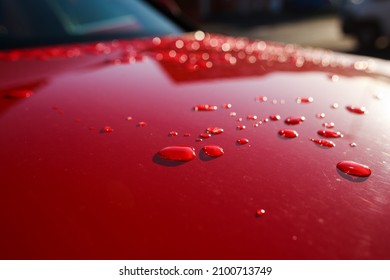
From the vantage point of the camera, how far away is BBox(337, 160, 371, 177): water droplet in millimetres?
705

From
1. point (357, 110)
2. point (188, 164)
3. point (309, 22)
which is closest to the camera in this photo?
point (188, 164)

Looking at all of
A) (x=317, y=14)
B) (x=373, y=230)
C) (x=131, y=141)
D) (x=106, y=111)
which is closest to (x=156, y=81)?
(x=106, y=111)

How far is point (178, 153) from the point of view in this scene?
29.6 inches

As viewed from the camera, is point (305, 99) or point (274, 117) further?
point (305, 99)

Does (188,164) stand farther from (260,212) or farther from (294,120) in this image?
(294,120)

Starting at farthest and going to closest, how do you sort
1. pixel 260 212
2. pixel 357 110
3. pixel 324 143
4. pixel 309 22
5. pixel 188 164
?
pixel 309 22, pixel 357 110, pixel 324 143, pixel 188 164, pixel 260 212

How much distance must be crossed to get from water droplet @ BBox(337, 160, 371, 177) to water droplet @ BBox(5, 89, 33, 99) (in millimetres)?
877

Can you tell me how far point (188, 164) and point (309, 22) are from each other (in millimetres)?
17673

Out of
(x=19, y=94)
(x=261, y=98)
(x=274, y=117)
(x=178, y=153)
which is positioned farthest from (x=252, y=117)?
(x=19, y=94)

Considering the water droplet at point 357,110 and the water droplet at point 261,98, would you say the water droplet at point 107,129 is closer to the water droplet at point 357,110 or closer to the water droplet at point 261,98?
the water droplet at point 261,98

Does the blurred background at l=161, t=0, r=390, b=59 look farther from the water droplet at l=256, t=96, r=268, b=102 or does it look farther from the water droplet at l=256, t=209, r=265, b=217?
the water droplet at l=256, t=209, r=265, b=217

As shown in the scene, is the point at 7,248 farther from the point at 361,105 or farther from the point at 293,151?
the point at 361,105

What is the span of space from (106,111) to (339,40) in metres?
12.2

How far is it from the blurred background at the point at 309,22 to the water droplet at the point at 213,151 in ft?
6.15
